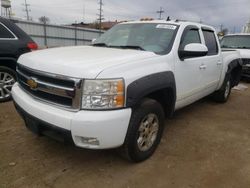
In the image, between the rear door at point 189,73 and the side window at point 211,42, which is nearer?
the rear door at point 189,73

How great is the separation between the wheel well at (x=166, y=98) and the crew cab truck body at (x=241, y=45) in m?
7.22

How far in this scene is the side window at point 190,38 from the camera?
3.83 m

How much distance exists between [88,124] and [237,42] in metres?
9.78

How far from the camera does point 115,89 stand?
2506 millimetres

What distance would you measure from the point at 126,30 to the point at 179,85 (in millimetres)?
1362

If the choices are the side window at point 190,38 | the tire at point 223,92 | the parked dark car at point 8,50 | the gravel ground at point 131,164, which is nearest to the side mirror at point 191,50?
the side window at point 190,38

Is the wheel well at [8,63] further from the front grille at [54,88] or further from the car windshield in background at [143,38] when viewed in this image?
the front grille at [54,88]

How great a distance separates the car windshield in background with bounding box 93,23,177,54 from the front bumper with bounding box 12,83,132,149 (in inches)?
52.0

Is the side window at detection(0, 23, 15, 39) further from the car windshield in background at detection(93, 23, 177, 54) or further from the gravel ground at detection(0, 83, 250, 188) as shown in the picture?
the car windshield in background at detection(93, 23, 177, 54)

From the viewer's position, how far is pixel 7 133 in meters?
3.81

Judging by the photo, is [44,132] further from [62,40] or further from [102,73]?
[62,40]

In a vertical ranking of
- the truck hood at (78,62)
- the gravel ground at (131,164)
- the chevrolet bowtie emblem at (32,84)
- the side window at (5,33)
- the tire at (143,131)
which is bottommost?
the gravel ground at (131,164)

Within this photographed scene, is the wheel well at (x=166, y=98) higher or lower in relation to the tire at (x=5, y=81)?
higher

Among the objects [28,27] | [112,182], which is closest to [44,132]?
[112,182]
